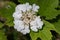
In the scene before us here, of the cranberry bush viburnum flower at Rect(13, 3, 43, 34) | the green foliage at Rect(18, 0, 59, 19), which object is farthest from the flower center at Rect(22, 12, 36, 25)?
the green foliage at Rect(18, 0, 59, 19)

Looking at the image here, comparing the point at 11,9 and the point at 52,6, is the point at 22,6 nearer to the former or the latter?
the point at 11,9

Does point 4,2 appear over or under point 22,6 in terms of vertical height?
under

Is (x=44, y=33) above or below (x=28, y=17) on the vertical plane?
below

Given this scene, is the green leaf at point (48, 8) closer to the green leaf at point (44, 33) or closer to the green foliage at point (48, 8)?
the green foliage at point (48, 8)

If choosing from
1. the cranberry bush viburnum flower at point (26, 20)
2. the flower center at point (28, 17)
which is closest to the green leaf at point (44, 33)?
the cranberry bush viburnum flower at point (26, 20)

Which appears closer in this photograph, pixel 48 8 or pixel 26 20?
pixel 26 20

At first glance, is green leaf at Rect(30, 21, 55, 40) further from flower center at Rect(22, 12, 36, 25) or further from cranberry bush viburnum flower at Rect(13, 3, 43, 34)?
flower center at Rect(22, 12, 36, 25)

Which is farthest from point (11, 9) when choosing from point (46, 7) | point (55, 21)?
point (55, 21)

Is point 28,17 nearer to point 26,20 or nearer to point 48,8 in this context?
point 26,20

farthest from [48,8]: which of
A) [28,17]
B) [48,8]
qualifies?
[28,17]
